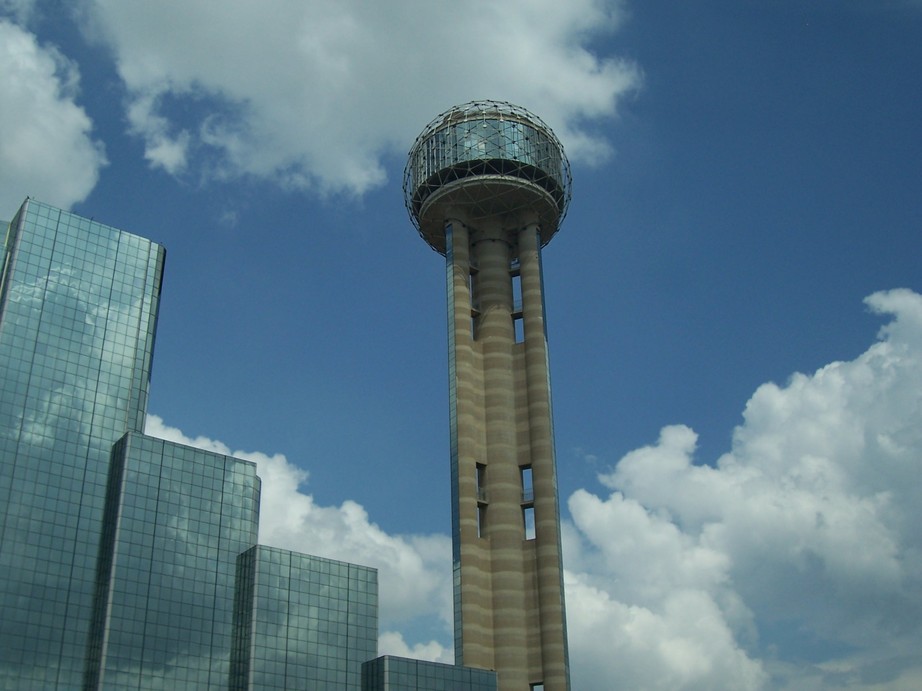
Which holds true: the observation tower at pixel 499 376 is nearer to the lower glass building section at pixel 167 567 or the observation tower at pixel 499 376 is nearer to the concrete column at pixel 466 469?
the concrete column at pixel 466 469

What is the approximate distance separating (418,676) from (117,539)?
3935cm

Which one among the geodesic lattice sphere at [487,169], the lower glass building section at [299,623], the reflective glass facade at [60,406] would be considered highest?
the geodesic lattice sphere at [487,169]

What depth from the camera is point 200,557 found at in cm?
12125

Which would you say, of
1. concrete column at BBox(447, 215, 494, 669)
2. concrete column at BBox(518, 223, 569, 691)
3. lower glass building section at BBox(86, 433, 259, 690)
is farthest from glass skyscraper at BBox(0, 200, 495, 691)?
concrete column at BBox(518, 223, 569, 691)

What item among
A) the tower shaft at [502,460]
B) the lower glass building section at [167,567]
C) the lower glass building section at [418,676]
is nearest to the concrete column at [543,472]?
the tower shaft at [502,460]

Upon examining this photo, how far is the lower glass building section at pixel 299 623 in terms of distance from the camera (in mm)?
118625

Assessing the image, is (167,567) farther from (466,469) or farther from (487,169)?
(487,169)

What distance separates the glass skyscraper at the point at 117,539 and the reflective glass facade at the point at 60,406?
17 centimetres

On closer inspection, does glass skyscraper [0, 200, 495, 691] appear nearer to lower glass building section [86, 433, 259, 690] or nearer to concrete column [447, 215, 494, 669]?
lower glass building section [86, 433, 259, 690]

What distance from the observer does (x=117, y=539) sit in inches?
4525

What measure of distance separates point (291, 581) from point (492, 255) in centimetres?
5953

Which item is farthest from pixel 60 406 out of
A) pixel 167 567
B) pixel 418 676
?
pixel 418 676

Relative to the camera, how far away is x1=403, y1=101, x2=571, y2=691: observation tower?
5167 inches

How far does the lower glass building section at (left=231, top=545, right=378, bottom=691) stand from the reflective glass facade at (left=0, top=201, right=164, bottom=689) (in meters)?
17.9
